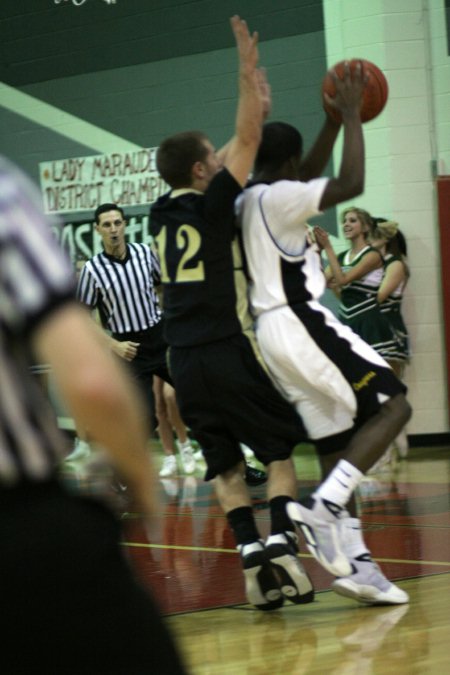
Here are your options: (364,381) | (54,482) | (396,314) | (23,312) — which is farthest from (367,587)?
(396,314)

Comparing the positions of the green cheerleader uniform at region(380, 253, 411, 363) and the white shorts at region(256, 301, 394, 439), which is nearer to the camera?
the white shorts at region(256, 301, 394, 439)

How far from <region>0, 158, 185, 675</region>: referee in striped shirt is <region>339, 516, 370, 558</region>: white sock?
270cm

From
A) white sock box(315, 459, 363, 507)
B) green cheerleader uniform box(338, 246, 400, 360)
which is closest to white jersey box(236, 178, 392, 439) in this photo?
white sock box(315, 459, 363, 507)

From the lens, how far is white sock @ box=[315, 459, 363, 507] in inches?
163

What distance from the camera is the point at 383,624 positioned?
13.2 ft

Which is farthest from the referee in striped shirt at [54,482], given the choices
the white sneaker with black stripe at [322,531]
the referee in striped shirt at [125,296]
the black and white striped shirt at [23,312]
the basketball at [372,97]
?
the referee in striped shirt at [125,296]

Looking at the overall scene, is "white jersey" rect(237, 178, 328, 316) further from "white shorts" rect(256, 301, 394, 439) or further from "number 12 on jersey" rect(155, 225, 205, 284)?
"number 12 on jersey" rect(155, 225, 205, 284)

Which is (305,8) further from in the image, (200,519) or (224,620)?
(224,620)

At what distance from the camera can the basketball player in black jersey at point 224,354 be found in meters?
4.29

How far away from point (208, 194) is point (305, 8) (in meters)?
6.84

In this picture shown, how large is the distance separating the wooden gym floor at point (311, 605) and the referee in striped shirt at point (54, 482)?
16.3 inches

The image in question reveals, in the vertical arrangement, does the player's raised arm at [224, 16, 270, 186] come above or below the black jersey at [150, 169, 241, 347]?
above

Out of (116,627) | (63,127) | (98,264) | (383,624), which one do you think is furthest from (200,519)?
(63,127)

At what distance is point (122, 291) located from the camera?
840cm
